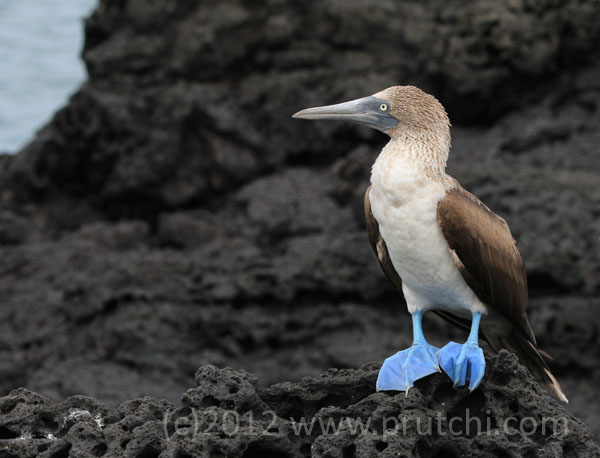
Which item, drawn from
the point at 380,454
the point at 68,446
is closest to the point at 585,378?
the point at 380,454

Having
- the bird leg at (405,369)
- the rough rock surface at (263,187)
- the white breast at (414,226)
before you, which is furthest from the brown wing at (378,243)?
the rough rock surface at (263,187)

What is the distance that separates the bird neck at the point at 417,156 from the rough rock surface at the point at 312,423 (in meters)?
0.86

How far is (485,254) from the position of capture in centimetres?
424

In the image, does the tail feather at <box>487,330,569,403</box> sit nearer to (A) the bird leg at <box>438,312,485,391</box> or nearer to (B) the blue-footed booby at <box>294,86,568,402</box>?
(B) the blue-footed booby at <box>294,86,568,402</box>

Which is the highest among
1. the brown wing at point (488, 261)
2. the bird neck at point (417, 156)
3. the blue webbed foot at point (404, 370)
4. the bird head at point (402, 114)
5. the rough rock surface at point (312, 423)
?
the bird head at point (402, 114)

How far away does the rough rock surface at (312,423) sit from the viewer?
3.60 m

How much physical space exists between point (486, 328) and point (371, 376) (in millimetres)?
906

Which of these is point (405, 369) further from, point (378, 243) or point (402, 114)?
point (402, 114)

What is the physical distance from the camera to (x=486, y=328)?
4672mm

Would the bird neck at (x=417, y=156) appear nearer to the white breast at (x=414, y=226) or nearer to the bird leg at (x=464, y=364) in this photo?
the white breast at (x=414, y=226)

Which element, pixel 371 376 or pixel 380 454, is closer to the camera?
pixel 380 454

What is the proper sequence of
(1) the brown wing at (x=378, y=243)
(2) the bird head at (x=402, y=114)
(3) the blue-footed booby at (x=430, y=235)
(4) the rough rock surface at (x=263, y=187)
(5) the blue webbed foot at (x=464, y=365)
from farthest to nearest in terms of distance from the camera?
1. (4) the rough rock surface at (x=263, y=187)
2. (1) the brown wing at (x=378, y=243)
3. (2) the bird head at (x=402, y=114)
4. (3) the blue-footed booby at (x=430, y=235)
5. (5) the blue webbed foot at (x=464, y=365)

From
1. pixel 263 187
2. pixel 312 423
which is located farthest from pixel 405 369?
pixel 263 187

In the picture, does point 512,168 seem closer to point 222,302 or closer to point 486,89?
point 486,89
